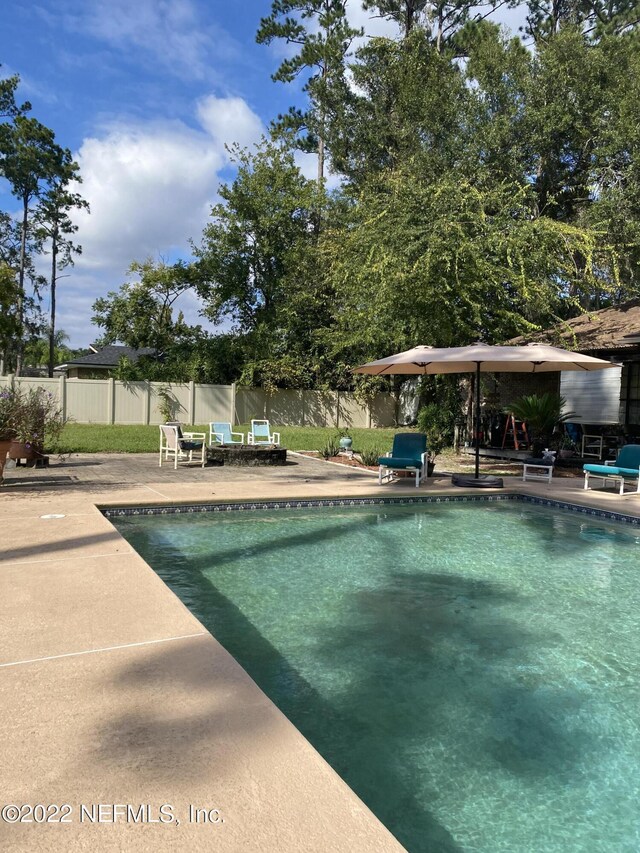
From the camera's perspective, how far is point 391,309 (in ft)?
47.5

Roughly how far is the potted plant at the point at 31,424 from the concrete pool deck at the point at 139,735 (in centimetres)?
472

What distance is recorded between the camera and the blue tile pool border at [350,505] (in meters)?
8.13

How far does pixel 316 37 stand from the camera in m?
29.6

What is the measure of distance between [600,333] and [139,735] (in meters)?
16.5

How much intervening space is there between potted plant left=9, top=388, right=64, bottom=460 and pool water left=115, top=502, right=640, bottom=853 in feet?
9.12

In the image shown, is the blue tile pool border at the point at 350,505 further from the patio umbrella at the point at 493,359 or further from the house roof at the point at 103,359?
the house roof at the point at 103,359

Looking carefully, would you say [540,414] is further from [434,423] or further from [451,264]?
Answer: [451,264]

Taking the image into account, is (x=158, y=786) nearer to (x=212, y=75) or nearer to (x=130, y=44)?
(x=130, y=44)

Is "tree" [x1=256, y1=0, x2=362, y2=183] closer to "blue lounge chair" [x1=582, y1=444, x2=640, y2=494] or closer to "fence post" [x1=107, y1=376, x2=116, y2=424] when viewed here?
"fence post" [x1=107, y1=376, x2=116, y2=424]

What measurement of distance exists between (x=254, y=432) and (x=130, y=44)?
10.5 meters

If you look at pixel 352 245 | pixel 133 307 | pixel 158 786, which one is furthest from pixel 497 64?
pixel 158 786

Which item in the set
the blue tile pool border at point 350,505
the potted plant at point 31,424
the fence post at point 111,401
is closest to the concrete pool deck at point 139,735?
the blue tile pool border at point 350,505

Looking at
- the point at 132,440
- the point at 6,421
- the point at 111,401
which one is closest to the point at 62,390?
the point at 111,401

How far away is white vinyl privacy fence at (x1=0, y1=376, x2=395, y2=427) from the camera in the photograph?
75.8ft
